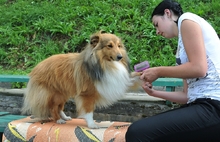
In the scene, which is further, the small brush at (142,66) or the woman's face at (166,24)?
the small brush at (142,66)

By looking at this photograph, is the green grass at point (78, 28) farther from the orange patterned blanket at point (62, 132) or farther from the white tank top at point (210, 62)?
the white tank top at point (210, 62)

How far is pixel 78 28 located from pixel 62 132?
3.12 metres

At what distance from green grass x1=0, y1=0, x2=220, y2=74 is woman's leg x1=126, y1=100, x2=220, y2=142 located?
8.67 feet

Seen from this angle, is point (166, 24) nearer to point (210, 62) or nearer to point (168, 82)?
point (210, 62)

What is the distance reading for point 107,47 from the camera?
321cm

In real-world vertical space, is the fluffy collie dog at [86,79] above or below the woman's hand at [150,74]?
below

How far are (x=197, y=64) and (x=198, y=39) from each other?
0.49 feet

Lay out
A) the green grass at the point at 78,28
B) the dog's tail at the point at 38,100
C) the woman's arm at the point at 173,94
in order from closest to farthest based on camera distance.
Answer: the woman's arm at the point at 173,94
the dog's tail at the point at 38,100
the green grass at the point at 78,28

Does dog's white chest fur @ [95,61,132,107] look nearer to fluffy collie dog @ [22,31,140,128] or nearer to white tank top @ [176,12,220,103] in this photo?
fluffy collie dog @ [22,31,140,128]

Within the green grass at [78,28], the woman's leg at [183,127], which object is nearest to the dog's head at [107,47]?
the woman's leg at [183,127]

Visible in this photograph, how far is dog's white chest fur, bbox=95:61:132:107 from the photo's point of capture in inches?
126

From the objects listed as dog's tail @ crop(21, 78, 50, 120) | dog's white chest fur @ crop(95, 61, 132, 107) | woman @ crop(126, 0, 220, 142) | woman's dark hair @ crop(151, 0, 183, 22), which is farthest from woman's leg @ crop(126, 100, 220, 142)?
dog's tail @ crop(21, 78, 50, 120)

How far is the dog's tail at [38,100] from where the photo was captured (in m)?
3.33

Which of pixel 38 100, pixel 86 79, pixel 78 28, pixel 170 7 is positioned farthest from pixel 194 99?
pixel 78 28
